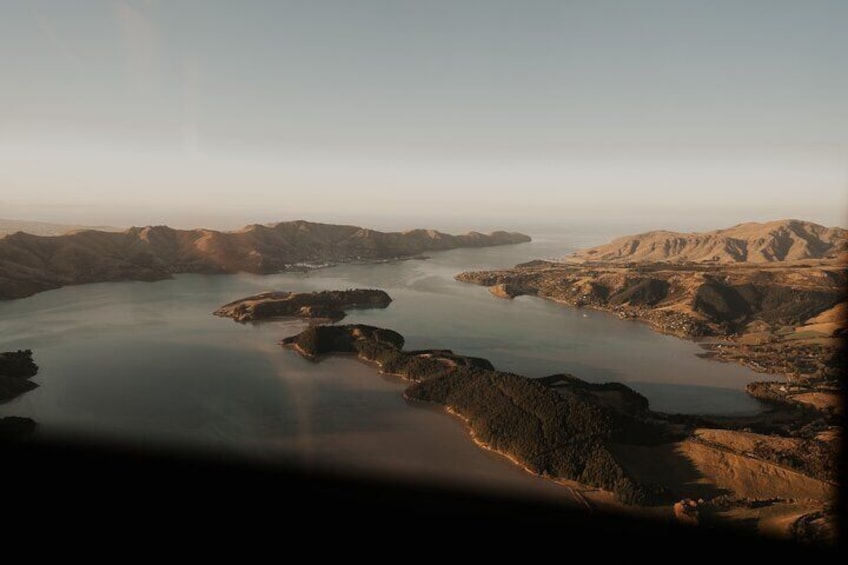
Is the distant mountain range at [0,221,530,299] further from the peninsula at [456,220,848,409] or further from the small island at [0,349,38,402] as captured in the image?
the peninsula at [456,220,848,409]

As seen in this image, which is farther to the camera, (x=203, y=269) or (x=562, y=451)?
(x=203, y=269)

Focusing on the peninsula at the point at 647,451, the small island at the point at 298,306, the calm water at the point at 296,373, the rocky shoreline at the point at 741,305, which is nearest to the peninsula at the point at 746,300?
the rocky shoreline at the point at 741,305

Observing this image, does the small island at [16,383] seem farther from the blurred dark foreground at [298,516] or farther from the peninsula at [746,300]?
the peninsula at [746,300]

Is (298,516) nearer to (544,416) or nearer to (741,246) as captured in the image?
(544,416)

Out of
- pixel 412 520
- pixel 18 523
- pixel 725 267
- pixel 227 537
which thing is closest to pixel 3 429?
pixel 18 523

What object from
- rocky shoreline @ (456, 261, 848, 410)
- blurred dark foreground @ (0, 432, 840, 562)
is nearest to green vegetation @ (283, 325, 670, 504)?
blurred dark foreground @ (0, 432, 840, 562)

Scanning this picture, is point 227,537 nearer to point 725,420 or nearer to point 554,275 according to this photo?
point 725,420
